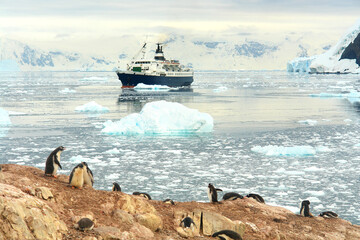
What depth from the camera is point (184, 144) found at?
808 inches

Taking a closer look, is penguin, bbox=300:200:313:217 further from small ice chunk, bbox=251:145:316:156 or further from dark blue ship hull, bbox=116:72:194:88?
dark blue ship hull, bbox=116:72:194:88

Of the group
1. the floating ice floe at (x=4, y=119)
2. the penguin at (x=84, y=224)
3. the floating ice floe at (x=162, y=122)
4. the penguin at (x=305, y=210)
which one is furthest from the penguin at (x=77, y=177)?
the floating ice floe at (x=4, y=119)

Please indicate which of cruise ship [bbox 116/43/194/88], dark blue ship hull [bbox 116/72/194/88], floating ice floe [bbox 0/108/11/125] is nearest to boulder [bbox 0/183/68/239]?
floating ice floe [bbox 0/108/11/125]

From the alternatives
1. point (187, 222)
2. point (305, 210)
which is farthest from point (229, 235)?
point (305, 210)

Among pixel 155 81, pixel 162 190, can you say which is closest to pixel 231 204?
pixel 162 190

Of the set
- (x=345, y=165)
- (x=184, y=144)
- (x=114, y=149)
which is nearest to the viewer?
(x=345, y=165)

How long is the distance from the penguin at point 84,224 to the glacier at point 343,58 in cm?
15813

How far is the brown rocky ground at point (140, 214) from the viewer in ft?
22.2

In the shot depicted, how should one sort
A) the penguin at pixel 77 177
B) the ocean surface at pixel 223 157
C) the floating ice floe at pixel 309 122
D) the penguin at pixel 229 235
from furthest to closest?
the floating ice floe at pixel 309 122, the ocean surface at pixel 223 157, the penguin at pixel 77 177, the penguin at pixel 229 235

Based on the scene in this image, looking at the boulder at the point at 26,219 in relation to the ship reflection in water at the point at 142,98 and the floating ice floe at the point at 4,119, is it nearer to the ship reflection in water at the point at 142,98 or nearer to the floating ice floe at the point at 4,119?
the floating ice floe at the point at 4,119

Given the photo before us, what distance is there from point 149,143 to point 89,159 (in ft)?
15.5

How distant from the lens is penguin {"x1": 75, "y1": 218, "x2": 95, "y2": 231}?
6.39 m

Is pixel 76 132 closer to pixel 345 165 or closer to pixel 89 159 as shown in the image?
pixel 89 159

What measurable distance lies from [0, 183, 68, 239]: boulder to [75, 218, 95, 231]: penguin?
7.4 inches
